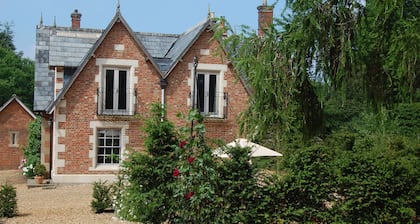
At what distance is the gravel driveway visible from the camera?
11.7 metres

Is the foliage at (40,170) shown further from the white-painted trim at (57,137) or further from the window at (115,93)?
the window at (115,93)

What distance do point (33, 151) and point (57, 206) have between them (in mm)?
10022

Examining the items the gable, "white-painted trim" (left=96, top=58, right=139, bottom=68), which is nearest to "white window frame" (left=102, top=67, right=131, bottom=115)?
"white-painted trim" (left=96, top=58, right=139, bottom=68)

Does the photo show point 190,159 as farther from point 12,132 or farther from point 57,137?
point 12,132

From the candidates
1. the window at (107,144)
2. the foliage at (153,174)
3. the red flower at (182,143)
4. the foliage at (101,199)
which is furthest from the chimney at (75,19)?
the red flower at (182,143)

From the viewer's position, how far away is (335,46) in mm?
8602

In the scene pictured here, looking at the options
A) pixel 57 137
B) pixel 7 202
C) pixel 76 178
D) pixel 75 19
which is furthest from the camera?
pixel 75 19

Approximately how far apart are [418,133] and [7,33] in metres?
64.1

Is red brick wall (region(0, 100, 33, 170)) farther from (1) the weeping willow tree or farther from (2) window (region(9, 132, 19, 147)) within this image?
(1) the weeping willow tree

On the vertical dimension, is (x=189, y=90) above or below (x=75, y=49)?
below

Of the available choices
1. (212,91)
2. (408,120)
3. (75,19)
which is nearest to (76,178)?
(212,91)

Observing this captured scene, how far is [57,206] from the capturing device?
14.1 m

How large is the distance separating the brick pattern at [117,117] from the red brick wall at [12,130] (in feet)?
49.6

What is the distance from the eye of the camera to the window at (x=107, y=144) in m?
20.0
